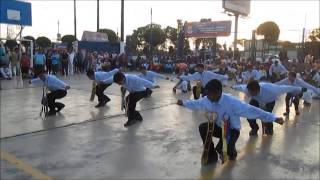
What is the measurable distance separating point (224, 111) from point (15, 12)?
17.3 m

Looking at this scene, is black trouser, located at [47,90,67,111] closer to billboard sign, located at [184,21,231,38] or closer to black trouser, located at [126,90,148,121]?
black trouser, located at [126,90,148,121]

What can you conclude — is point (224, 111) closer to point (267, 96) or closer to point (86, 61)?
point (267, 96)

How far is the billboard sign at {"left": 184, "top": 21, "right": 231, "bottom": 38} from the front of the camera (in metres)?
37.7

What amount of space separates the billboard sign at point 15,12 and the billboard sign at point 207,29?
19.4 meters

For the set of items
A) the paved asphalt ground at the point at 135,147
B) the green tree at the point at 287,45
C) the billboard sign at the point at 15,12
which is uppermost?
the billboard sign at the point at 15,12

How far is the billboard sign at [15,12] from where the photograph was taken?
67.4 feet

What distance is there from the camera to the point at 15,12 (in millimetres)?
21016

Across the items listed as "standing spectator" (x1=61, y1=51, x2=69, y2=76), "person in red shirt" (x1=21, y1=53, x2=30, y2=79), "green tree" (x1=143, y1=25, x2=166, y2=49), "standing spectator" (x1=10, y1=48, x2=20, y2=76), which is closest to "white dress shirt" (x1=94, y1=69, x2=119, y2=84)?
"person in red shirt" (x1=21, y1=53, x2=30, y2=79)

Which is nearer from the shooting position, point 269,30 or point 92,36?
point 92,36

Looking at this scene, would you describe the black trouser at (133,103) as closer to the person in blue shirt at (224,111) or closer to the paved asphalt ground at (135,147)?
the paved asphalt ground at (135,147)

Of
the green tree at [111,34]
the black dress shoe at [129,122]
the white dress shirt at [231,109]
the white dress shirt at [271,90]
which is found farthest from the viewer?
the green tree at [111,34]

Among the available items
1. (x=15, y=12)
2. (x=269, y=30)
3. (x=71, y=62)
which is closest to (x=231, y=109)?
(x=15, y=12)

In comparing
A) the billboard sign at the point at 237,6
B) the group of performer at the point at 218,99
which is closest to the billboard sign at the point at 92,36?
the billboard sign at the point at 237,6

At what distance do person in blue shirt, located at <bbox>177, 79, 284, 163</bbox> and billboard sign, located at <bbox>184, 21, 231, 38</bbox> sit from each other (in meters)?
31.9
